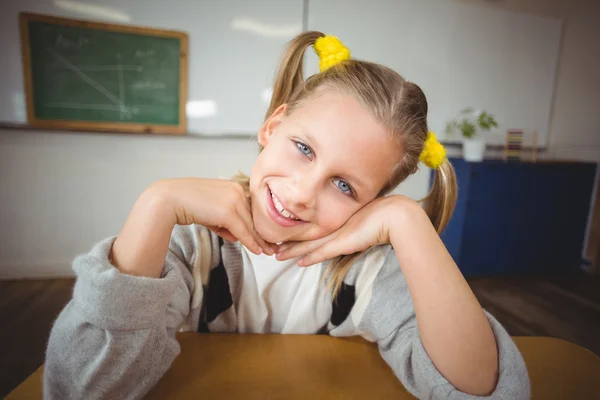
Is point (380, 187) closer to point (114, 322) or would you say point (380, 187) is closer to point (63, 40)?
point (114, 322)

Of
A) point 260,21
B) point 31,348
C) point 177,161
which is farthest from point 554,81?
point 31,348

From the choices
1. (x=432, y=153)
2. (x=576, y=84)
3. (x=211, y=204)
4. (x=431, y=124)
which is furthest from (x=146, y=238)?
(x=576, y=84)

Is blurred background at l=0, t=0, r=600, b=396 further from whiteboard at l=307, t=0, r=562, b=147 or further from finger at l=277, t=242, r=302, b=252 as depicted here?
finger at l=277, t=242, r=302, b=252

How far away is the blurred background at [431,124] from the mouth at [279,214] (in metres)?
1.75

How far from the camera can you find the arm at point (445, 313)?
1.80ft

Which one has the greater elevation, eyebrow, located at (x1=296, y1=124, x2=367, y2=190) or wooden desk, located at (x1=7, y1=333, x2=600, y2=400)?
eyebrow, located at (x1=296, y1=124, x2=367, y2=190)

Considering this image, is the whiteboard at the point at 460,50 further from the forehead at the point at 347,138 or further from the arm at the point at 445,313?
the arm at the point at 445,313

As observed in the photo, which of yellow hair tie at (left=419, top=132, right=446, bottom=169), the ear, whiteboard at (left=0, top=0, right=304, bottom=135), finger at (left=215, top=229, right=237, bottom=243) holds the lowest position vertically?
finger at (left=215, top=229, right=237, bottom=243)

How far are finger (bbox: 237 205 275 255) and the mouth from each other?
39 millimetres

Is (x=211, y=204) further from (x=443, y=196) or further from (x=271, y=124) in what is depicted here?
(x=443, y=196)

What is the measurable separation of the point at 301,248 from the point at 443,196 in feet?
1.17

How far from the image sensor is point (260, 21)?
2.55 meters

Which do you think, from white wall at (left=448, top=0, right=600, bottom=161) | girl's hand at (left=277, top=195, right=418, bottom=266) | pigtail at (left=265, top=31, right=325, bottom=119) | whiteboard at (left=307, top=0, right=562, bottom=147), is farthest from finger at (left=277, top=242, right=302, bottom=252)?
white wall at (left=448, top=0, right=600, bottom=161)

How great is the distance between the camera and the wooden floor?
1.67 metres
